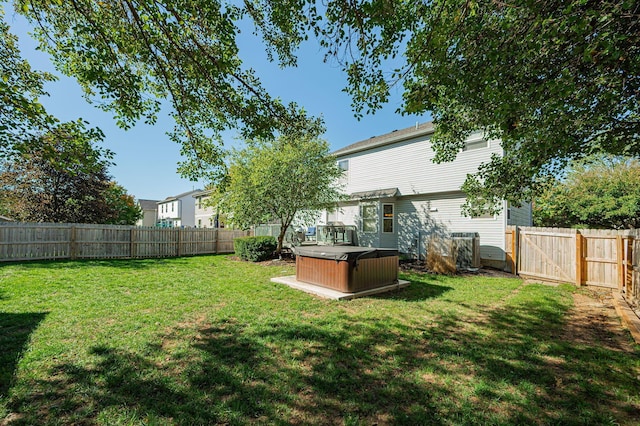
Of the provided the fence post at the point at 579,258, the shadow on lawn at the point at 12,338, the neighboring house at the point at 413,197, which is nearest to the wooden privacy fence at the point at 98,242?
the neighboring house at the point at 413,197

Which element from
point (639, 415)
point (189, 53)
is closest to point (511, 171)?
point (639, 415)

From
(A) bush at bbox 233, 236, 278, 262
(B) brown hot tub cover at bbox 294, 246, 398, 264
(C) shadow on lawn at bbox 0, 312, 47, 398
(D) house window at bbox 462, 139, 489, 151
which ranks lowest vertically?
(C) shadow on lawn at bbox 0, 312, 47, 398

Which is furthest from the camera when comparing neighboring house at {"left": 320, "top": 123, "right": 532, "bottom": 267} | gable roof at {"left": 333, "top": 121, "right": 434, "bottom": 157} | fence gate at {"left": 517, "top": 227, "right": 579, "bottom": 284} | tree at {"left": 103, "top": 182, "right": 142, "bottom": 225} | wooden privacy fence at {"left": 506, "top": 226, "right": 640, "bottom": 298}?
tree at {"left": 103, "top": 182, "right": 142, "bottom": 225}

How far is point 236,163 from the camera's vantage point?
38.0 feet

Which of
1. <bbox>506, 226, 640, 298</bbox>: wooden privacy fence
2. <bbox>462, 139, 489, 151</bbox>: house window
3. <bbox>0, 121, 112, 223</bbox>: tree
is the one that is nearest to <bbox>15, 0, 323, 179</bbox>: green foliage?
<bbox>506, 226, 640, 298</bbox>: wooden privacy fence

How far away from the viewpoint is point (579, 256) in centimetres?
762

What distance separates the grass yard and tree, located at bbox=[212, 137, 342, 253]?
220 inches

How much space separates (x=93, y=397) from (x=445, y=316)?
202 inches

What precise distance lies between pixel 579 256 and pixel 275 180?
9.92m

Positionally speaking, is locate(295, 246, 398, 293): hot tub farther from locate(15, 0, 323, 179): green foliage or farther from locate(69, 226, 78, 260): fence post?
locate(69, 226, 78, 260): fence post

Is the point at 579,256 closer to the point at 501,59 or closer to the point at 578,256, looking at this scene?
the point at 578,256

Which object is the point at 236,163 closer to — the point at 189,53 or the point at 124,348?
the point at 189,53

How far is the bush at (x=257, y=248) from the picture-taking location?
1203 cm

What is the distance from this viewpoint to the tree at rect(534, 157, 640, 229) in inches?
652
